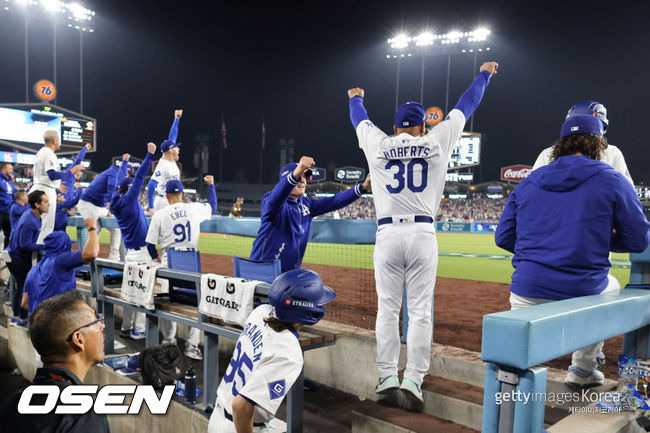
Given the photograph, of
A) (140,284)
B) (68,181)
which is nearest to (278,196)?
(140,284)

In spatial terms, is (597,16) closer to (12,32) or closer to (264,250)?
(264,250)

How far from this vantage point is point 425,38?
41.9m

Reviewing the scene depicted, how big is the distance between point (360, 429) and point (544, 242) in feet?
6.07

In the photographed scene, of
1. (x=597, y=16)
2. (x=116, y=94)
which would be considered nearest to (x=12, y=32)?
(x=116, y=94)

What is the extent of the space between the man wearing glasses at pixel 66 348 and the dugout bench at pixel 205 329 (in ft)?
4.37

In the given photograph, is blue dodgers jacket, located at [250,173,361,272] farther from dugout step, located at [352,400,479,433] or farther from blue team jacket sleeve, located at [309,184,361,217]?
dugout step, located at [352,400,479,433]

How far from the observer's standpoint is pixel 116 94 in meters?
57.8

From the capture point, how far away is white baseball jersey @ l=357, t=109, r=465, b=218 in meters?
3.01

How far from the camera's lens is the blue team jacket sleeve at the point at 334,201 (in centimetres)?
429

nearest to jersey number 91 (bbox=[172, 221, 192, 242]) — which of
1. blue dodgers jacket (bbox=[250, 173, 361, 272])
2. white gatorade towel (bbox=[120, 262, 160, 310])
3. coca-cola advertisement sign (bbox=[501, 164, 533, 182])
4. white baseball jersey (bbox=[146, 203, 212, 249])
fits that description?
white baseball jersey (bbox=[146, 203, 212, 249])

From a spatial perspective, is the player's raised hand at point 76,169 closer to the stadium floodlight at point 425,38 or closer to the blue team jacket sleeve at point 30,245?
the blue team jacket sleeve at point 30,245

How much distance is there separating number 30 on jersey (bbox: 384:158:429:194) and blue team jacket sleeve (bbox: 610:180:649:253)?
1192mm

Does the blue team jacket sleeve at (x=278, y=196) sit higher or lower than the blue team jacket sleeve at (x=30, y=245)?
higher

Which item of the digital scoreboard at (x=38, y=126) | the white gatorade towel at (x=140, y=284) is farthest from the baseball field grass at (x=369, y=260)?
the digital scoreboard at (x=38, y=126)
